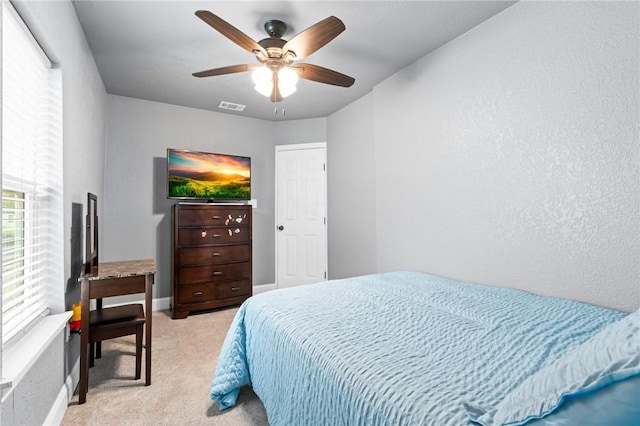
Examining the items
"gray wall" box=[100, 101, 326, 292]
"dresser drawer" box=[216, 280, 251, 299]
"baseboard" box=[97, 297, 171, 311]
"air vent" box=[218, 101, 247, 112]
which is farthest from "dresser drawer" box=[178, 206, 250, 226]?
"air vent" box=[218, 101, 247, 112]

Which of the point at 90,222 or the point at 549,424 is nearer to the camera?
the point at 549,424

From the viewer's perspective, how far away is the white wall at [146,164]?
11.9 feet

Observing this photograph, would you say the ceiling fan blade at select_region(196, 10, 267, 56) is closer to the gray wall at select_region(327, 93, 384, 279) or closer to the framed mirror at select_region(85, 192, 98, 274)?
the framed mirror at select_region(85, 192, 98, 274)

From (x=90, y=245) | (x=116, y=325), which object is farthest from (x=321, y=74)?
(x=116, y=325)

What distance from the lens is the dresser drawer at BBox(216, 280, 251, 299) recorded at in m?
3.66

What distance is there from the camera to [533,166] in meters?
2.02

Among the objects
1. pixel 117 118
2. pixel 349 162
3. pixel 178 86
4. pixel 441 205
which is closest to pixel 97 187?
pixel 117 118

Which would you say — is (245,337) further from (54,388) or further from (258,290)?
(258,290)

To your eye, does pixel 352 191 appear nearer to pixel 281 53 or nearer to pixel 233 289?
pixel 233 289

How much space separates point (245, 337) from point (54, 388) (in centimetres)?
100

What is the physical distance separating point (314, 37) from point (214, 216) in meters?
2.34

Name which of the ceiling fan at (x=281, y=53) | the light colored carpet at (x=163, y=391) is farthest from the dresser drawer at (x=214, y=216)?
the ceiling fan at (x=281, y=53)

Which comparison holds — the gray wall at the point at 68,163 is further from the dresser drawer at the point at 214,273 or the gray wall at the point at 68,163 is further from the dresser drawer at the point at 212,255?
the dresser drawer at the point at 214,273

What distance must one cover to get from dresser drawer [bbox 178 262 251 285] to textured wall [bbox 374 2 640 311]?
6.40 ft
